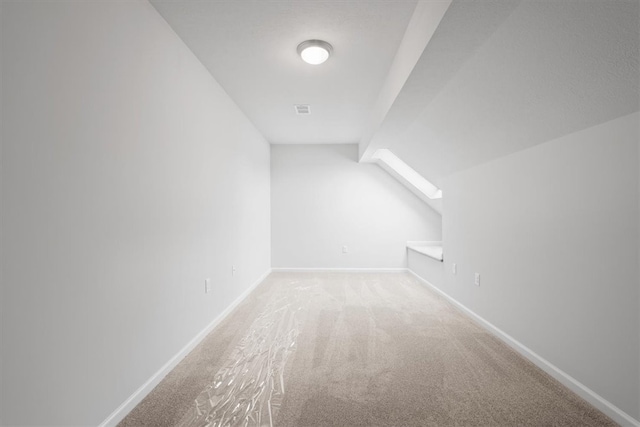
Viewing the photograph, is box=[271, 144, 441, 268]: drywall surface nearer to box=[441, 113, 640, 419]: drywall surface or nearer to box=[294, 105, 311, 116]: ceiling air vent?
box=[294, 105, 311, 116]: ceiling air vent

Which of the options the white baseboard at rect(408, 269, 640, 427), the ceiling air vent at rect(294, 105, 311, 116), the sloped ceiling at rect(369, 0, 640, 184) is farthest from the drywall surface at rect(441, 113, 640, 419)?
the ceiling air vent at rect(294, 105, 311, 116)

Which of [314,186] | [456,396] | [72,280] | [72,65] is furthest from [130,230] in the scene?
[314,186]

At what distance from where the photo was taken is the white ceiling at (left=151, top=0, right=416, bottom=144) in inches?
79.6

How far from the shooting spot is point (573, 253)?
74.4 inches

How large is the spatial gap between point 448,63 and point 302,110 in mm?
2190

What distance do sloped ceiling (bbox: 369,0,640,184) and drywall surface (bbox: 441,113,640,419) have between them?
0.14 metres

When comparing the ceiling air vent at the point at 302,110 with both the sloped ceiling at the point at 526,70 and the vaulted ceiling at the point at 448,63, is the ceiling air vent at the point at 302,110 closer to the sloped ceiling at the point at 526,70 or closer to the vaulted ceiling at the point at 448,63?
the vaulted ceiling at the point at 448,63

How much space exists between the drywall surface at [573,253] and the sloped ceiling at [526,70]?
0.46 ft

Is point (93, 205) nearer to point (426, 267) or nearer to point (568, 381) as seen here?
point (568, 381)

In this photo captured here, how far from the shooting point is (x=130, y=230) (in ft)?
5.75

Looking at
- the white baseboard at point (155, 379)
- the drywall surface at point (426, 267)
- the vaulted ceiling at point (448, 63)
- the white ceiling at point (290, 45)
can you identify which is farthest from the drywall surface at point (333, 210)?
the white baseboard at point (155, 379)

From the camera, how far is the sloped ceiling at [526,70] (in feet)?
4.45

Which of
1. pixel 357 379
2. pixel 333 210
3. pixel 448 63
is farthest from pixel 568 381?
pixel 333 210

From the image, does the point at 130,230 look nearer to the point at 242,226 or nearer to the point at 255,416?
the point at 255,416
